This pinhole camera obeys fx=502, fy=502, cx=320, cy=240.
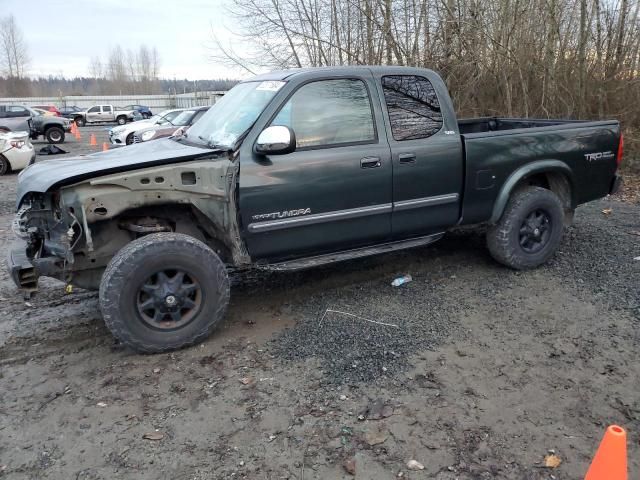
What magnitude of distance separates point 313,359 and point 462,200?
2.14 m

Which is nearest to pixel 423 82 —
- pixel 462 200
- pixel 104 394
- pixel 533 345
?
pixel 462 200

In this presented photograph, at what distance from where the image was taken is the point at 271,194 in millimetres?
3781

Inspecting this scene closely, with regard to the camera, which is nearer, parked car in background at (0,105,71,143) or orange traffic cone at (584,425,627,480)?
orange traffic cone at (584,425,627,480)

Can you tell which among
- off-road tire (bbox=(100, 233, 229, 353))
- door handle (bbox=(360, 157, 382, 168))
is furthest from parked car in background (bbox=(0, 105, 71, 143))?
door handle (bbox=(360, 157, 382, 168))

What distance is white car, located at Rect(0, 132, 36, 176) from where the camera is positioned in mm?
12172

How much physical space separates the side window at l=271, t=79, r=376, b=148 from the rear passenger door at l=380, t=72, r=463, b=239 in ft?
0.74

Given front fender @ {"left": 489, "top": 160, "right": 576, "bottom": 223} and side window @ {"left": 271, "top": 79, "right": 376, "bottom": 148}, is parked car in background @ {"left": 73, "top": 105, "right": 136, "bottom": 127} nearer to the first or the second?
side window @ {"left": 271, "top": 79, "right": 376, "bottom": 148}

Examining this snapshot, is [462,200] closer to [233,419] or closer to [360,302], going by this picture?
[360,302]

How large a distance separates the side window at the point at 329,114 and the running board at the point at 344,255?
92 centimetres

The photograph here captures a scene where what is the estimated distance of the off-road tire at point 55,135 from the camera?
21797 mm

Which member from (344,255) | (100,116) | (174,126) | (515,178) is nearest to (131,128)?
(174,126)

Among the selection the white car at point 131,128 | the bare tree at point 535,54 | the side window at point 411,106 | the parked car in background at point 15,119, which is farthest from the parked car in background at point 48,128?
the side window at point 411,106

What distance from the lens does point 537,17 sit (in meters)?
10.6

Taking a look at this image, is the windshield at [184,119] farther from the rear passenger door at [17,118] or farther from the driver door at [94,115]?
the driver door at [94,115]
